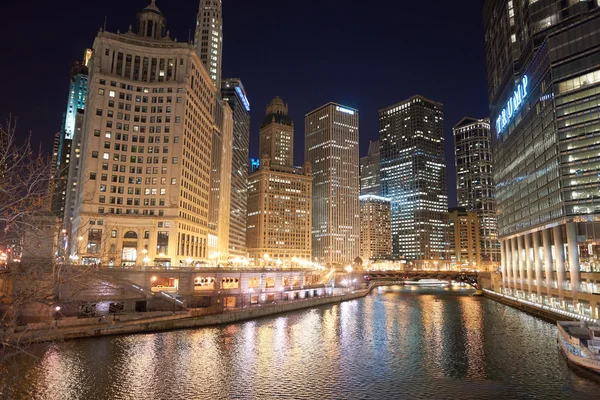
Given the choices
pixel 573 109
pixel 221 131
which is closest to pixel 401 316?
pixel 573 109

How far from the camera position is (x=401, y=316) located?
293ft

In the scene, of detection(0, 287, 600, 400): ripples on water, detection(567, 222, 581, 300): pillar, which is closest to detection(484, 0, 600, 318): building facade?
detection(567, 222, 581, 300): pillar

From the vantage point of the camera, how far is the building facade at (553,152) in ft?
279

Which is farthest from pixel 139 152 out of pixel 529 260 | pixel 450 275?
pixel 450 275

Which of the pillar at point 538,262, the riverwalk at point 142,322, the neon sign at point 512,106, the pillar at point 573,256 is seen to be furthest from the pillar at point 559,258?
the riverwalk at point 142,322

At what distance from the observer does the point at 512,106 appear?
128 metres

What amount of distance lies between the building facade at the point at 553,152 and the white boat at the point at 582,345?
2848 cm

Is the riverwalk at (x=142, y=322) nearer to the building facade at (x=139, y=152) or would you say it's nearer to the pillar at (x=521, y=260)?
the building facade at (x=139, y=152)

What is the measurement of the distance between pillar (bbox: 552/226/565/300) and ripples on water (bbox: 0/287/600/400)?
68.7 ft

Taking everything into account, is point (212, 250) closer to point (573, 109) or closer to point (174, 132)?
point (174, 132)

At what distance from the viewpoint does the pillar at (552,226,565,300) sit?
89.1 m

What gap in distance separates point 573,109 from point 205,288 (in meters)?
87.3

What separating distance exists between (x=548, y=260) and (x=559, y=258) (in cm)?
806

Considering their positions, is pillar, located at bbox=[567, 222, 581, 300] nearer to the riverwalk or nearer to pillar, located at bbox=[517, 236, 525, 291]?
pillar, located at bbox=[517, 236, 525, 291]
